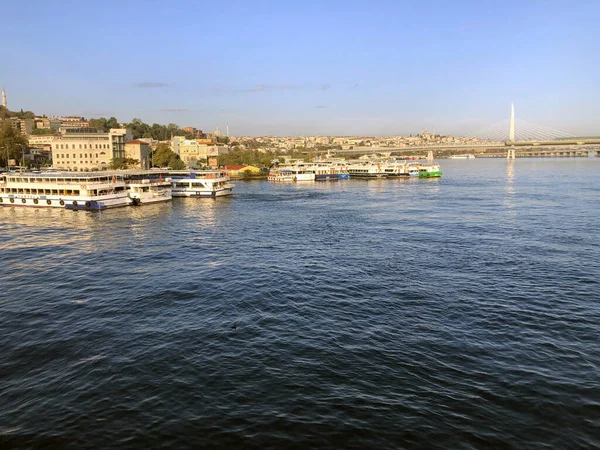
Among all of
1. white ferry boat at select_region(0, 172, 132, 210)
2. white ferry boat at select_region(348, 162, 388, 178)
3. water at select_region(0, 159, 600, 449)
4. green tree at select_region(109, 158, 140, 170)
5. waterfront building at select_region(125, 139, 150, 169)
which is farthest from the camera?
waterfront building at select_region(125, 139, 150, 169)

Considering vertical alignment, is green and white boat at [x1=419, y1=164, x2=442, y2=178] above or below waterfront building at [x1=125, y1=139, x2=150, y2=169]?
below

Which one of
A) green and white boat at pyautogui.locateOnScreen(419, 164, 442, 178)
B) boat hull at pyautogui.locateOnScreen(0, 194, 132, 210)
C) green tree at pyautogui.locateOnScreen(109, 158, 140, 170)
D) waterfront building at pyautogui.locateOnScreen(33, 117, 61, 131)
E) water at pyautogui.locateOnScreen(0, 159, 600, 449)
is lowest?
water at pyautogui.locateOnScreen(0, 159, 600, 449)

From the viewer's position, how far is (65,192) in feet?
138

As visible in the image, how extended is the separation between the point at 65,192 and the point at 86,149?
2142 inches

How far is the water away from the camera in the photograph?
27.8ft

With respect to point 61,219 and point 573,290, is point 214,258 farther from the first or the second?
point 61,219

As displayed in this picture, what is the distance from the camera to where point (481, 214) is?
34.8 meters

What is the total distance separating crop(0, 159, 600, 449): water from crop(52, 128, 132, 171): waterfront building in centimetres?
7067

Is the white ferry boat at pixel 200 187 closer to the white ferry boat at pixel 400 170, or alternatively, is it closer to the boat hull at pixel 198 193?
the boat hull at pixel 198 193

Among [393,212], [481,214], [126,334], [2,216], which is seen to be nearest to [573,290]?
[126,334]

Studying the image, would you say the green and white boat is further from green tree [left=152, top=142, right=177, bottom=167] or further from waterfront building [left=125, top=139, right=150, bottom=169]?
waterfront building [left=125, top=139, right=150, bottom=169]

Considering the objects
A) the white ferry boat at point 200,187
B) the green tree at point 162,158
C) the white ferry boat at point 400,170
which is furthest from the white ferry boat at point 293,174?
the white ferry boat at point 200,187

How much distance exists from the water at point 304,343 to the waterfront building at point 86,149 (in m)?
70.7

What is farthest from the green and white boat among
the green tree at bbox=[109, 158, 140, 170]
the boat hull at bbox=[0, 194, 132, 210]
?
the boat hull at bbox=[0, 194, 132, 210]
